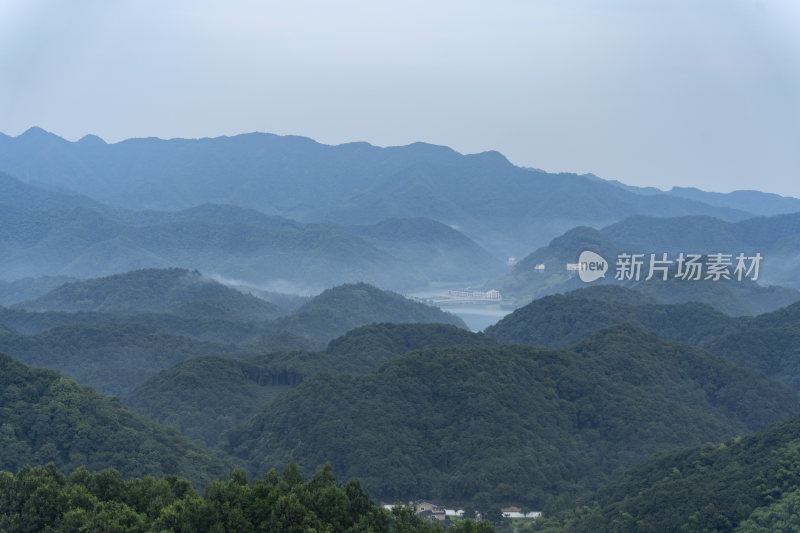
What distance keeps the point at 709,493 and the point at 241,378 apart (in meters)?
45.6

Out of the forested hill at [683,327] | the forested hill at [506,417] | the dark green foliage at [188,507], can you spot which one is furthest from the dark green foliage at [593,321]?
the dark green foliage at [188,507]

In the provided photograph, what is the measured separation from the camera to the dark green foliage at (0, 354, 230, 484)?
47250 mm

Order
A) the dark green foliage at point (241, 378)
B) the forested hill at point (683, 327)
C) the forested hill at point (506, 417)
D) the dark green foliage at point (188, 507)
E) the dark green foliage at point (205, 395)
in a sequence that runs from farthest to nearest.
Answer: the forested hill at point (683, 327) → the dark green foliage at point (241, 378) → the dark green foliage at point (205, 395) → the forested hill at point (506, 417) → the dark green foliage at point (188, 507)

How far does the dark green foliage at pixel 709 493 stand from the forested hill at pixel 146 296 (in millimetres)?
92968

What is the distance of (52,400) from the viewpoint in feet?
165

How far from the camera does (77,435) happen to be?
48.6 meters

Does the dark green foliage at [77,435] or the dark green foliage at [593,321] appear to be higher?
the dark green foliage at [593,321]

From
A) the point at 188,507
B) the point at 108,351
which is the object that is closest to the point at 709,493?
the point at 188,507

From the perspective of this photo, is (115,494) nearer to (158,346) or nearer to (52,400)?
(52,400)

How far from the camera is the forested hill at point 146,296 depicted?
443 feet

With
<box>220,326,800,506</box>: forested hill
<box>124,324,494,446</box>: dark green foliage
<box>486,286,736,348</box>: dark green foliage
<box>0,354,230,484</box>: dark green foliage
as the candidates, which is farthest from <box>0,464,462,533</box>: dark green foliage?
<box>486,286,736,348</box>: dark green foliage

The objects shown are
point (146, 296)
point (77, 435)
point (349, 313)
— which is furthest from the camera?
point (146, 296)

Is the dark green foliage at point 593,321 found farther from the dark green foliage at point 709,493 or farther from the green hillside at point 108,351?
the dark green foliage at point 709,493

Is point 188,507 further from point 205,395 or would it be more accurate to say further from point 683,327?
point 683,327
